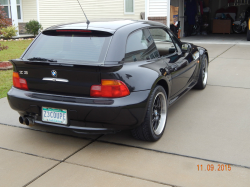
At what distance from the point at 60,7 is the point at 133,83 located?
16258 mm

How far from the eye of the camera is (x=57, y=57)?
3.59 meters

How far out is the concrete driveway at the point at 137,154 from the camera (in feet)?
9.90

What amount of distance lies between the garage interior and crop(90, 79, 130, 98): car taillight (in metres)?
11.9

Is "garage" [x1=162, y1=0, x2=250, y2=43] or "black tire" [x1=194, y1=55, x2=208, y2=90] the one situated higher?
"garage" [x1=162, y1=0, x2=250, y2=43]

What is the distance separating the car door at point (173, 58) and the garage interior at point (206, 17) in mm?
10053

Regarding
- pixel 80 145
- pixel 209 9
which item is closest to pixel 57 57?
pixel 80 145

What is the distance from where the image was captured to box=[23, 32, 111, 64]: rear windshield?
3.46 metres

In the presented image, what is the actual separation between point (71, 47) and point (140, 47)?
88 cm

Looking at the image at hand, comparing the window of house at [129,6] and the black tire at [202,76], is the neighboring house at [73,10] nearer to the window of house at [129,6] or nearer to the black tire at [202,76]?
the window of house at [129,6]

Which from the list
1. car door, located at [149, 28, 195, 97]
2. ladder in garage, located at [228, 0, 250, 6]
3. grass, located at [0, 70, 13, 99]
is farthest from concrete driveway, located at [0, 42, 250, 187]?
ladder in garage, located at [228, 0, 250, 6]

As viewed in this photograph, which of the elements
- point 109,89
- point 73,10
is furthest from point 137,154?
point 73,10

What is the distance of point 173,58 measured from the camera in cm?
455

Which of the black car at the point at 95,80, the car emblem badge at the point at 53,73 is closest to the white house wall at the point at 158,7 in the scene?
the black car at the point at 95,80

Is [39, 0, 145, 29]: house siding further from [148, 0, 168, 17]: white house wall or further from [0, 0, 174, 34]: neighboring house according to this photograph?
[148, 0, 168, 17]: white house wall
